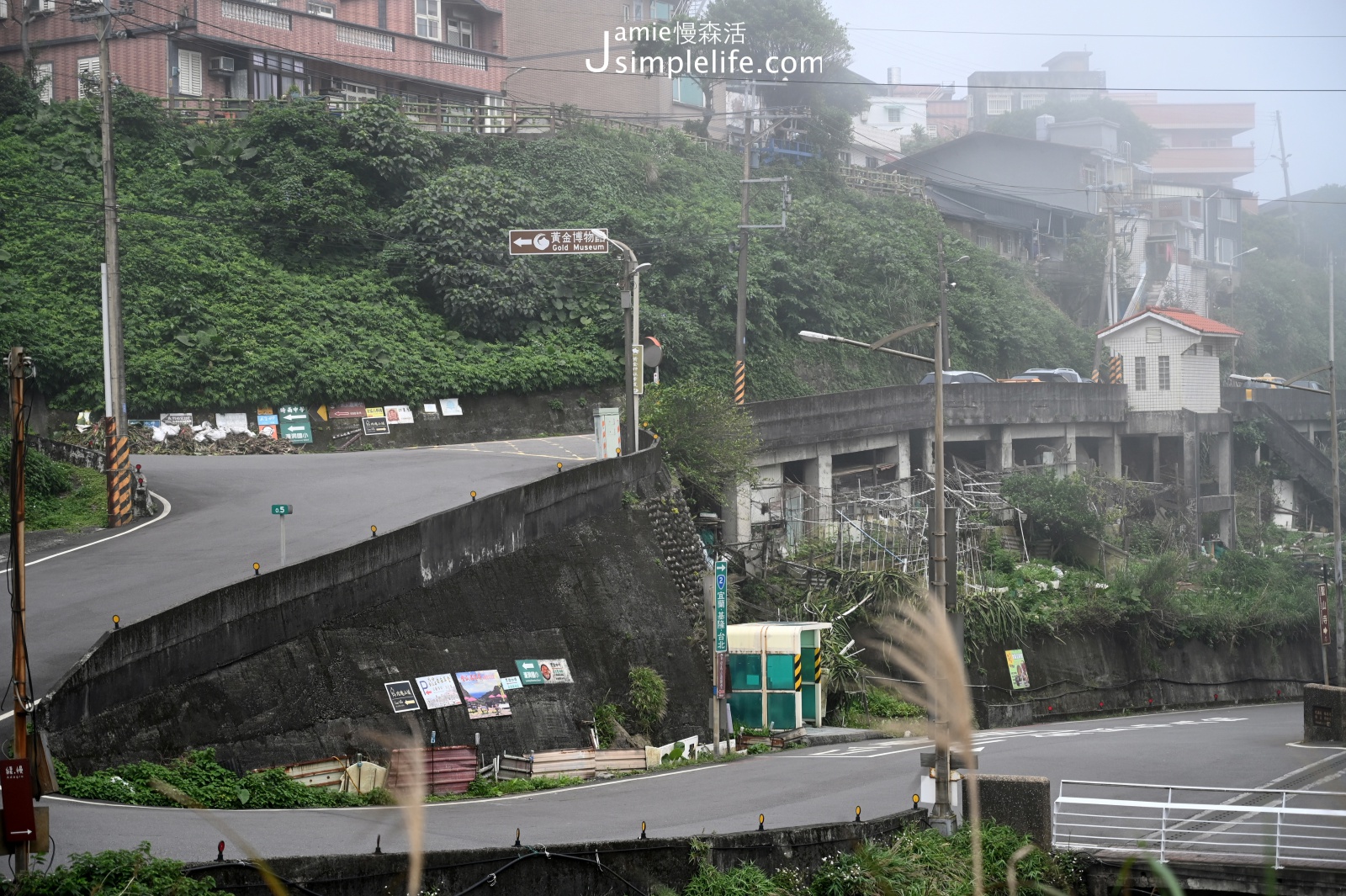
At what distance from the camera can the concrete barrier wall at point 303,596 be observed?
14.5m

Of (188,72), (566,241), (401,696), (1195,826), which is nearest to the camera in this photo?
(1195,826)

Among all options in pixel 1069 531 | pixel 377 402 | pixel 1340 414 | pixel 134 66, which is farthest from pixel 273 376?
pixel 1340 414

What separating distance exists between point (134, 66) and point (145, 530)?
29576 millimetres

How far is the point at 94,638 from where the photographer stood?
16.8 m

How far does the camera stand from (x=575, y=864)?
12859mm

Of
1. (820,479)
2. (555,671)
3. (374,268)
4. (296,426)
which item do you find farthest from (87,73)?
(555,671)

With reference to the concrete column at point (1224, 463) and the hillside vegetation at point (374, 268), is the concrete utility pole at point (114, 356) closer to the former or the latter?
the hillside vegetation at point (374, 268)

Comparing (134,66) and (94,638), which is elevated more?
(134,66)

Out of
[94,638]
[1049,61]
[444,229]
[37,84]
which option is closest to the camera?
[94,638]

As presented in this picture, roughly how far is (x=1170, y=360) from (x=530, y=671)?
36.2 m

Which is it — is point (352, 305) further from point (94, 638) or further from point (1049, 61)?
point (1049, 61)

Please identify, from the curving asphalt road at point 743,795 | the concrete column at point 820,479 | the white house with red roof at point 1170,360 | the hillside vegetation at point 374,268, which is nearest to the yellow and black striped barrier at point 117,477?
the hillside vegetation at point 374,268

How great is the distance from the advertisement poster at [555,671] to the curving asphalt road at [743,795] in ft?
7.38

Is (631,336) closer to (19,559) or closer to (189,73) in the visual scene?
(19,559)
